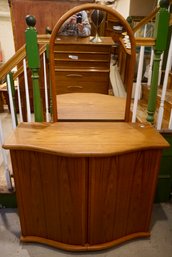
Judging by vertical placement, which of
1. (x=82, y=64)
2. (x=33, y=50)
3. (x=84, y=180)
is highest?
(x=33, y=50)

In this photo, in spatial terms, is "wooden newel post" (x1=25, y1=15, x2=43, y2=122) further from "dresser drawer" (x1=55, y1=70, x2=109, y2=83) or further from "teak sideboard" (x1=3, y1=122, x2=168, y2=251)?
"dresser drawer" (x1=55, y1=70, x2=109, y2=83)

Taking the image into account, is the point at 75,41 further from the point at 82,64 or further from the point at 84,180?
the point at 84,180

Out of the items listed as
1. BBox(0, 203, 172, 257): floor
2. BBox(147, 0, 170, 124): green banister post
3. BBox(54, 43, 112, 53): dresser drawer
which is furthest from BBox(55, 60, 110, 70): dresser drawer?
BBox(0, 203, 172, 257): floor

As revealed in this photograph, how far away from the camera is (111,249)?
1.45 m

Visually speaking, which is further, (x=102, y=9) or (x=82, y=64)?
(x=82, y=64)

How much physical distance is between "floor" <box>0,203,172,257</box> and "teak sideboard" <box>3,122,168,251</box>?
0.17 feet

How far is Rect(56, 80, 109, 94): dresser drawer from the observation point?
2672mm

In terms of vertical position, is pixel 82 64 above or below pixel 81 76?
above

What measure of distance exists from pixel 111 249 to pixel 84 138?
82 cm

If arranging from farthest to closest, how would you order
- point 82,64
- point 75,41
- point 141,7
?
point 141,7
point 82,64
point 75,41

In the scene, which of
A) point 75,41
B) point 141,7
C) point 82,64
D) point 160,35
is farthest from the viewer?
point 141,7

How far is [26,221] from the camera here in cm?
139

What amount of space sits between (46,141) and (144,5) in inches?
142

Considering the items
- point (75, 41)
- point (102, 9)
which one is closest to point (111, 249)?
point (102, 9)
